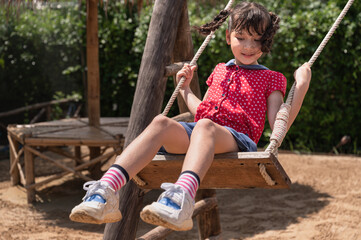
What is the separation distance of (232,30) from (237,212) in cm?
280

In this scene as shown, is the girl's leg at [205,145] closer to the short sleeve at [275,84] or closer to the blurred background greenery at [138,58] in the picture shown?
the short sleeve at [275,84]

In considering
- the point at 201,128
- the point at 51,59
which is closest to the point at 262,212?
the point at 201,128

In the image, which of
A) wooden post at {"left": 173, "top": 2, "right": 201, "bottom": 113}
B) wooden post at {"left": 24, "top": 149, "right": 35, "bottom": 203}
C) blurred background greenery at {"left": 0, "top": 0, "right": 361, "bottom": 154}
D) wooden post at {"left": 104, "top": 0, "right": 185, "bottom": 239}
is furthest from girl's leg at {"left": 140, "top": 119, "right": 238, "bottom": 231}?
blurred background greenery at {"left": 0, "top": 0, "right": 361, "bottom": 154}

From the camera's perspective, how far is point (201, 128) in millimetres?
2205


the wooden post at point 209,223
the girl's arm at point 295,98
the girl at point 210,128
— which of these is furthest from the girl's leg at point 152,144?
the wooden post at point 209,223

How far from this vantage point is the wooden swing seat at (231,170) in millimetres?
2102

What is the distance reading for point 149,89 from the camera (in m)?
2.80

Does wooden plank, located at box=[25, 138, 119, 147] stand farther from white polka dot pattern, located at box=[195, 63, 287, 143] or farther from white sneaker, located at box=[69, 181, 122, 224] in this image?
white sneaker, located at box=[69, 181, 122, 224]

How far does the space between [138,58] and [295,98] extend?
5.25 meters

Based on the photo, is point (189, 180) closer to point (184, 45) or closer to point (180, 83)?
point (180, 83)

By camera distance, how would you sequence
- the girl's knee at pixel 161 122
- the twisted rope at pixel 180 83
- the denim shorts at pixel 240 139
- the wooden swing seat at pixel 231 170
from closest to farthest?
the wooden swing seat at pixel 231 170
the girl's knee at pixel 161 122
the denim shorts at pixel 240 139
the twisted rope at pixel 180 83

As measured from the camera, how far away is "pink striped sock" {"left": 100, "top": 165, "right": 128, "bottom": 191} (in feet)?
6.71

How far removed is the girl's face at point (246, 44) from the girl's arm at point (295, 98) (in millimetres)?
225

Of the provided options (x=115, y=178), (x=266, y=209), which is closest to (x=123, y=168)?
(x=115, y=178)
